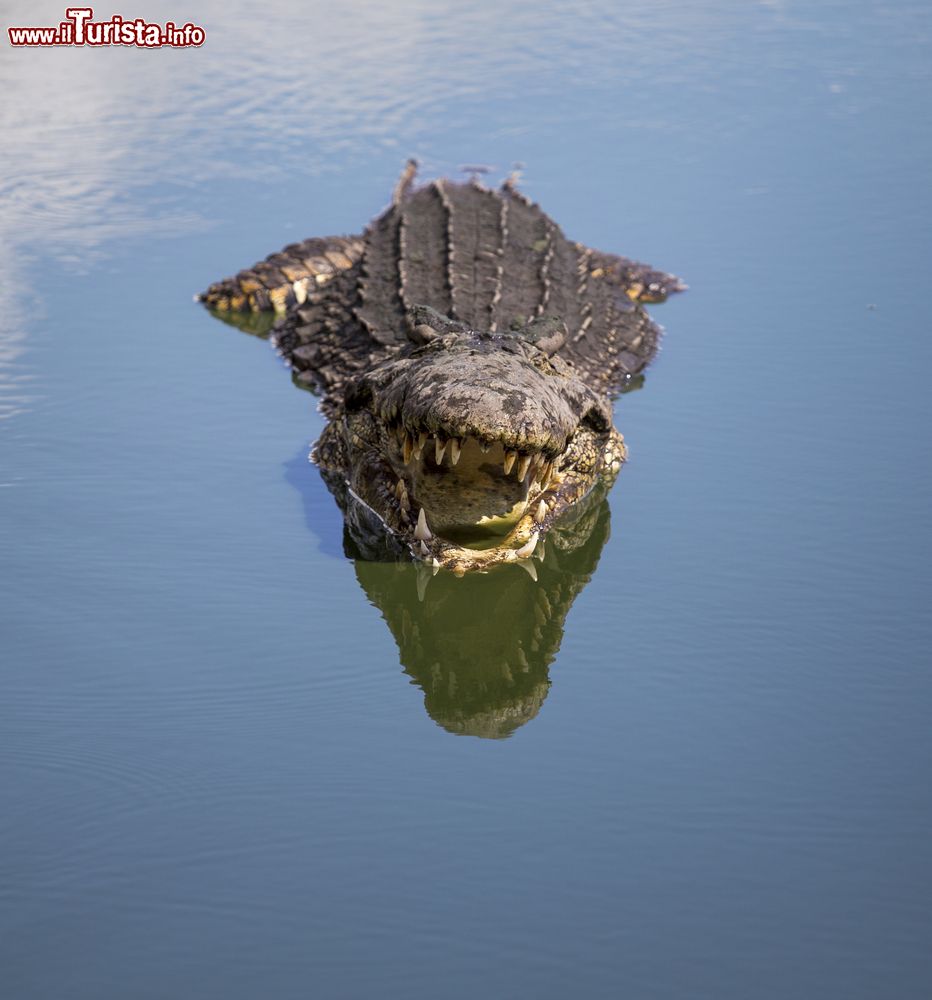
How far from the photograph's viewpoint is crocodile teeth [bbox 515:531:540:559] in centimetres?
660

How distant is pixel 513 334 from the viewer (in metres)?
6.99

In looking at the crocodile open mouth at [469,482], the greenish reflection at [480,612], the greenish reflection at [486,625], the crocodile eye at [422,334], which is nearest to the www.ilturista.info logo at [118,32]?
the crocodile eye at [422,334]

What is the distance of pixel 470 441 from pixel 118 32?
13.0 m

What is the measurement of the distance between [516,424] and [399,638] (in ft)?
3.71

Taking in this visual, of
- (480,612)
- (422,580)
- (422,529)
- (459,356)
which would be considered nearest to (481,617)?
(480,612)

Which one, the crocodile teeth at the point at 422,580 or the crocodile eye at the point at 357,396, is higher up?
Answer: the crocodile eye at the point at 357,396

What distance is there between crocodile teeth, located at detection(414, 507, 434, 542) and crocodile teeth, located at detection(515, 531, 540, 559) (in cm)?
46

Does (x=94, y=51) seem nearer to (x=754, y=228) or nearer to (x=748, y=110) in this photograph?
(x=748, y=110)

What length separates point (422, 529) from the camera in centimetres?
639

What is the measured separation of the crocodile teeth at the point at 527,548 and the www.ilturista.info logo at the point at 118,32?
12.1 meters

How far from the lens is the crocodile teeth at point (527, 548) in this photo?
260 inches

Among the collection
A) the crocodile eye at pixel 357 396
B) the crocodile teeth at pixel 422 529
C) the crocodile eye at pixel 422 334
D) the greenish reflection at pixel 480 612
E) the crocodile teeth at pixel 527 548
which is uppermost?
the crocodile eye at pixel 422 334

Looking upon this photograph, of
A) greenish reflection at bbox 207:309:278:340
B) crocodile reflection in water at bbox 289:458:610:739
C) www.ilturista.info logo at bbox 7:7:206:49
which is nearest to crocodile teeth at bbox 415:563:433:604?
crocodile reflection in water at bbox 289:458:610:739

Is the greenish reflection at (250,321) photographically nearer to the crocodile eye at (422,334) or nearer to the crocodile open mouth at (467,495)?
the crocodile eye at (422,334)
